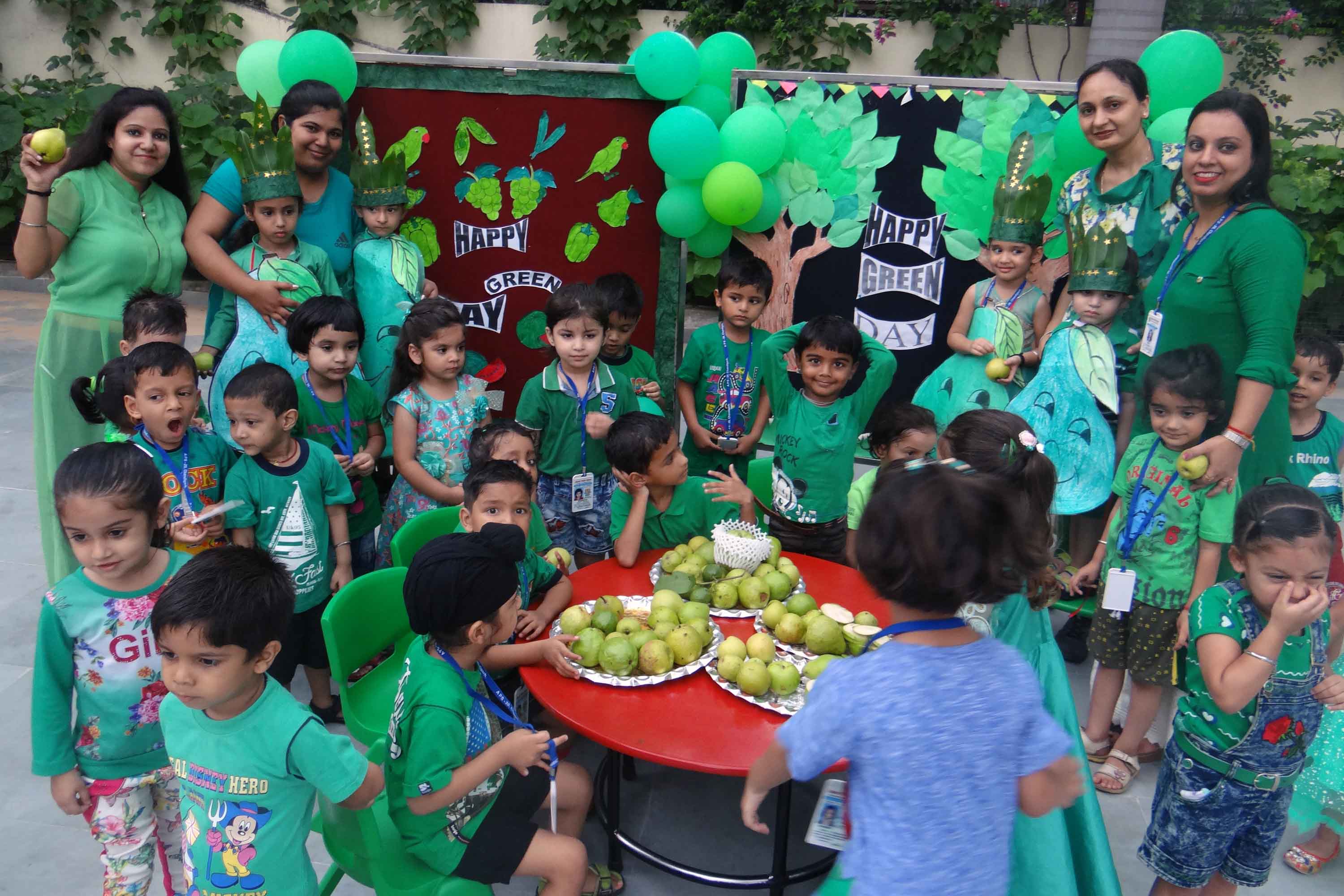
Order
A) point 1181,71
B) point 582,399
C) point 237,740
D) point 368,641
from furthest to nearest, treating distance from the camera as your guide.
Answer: point 1181,71, point 582,399, point 368,641, point 237,740

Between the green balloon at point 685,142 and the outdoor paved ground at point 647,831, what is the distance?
8.25 ft

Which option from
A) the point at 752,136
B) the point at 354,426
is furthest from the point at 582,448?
the point at 752,136

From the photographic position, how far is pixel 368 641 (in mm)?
2568

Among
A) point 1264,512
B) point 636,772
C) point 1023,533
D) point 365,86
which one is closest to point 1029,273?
point 1264,512

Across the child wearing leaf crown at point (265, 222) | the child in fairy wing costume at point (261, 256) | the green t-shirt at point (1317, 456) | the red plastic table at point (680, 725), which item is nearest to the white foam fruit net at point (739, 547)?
the red plastic table at point (680, 725)

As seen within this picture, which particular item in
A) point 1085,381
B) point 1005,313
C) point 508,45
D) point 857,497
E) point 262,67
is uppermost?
point 508,45

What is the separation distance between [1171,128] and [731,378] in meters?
1.98

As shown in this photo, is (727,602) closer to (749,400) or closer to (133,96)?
(749,400)

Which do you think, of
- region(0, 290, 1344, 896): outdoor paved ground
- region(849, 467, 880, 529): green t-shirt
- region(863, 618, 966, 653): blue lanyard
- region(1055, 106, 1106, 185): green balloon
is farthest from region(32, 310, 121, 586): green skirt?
region(1055, 106, 1106, 185): green balloon

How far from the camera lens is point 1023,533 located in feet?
4.72

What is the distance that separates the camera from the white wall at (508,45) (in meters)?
8.56

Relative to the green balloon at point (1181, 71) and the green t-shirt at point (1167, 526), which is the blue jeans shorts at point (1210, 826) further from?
the green balloon at point (1181, 71)

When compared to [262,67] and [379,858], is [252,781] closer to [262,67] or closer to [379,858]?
[379,858]

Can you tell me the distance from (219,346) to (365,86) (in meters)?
1.72
